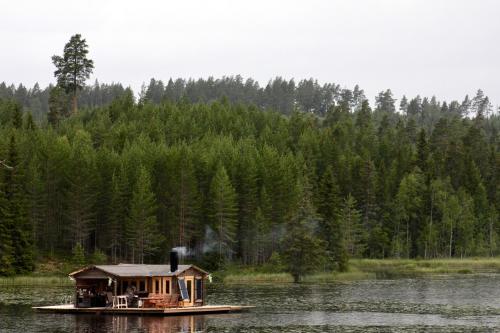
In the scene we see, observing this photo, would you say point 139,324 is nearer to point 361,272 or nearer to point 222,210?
point 222,210

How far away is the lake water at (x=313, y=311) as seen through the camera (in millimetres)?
65000

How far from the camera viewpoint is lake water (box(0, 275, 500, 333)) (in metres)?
65.0

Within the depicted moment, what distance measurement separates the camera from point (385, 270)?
486ft

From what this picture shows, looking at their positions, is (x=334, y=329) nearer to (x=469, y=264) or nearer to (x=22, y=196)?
(x=22, y=196)

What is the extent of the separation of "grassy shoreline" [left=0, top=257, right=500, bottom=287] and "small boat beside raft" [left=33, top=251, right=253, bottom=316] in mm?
33801

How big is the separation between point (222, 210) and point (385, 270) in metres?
32.5

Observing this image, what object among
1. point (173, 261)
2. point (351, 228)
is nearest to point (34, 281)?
point (173, 261)

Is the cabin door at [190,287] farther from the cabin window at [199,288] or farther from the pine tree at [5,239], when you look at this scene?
the pine tree at [5,239]

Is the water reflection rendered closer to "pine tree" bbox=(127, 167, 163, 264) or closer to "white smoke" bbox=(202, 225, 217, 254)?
"pine tree" bbox=(127, 167, 163, 264)

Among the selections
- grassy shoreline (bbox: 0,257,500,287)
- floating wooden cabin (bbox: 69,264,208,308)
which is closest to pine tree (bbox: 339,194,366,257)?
grassy shoreline (bbox: 0,257,500,287)

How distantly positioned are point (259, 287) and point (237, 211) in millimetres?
36691

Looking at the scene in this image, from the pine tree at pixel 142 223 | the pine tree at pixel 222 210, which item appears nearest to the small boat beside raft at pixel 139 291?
the pine tree at pixel 142 223

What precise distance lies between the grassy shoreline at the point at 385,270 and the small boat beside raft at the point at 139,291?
42.4 meters

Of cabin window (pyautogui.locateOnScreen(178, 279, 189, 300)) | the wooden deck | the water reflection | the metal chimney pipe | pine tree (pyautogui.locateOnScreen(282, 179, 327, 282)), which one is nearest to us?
the water reflection
